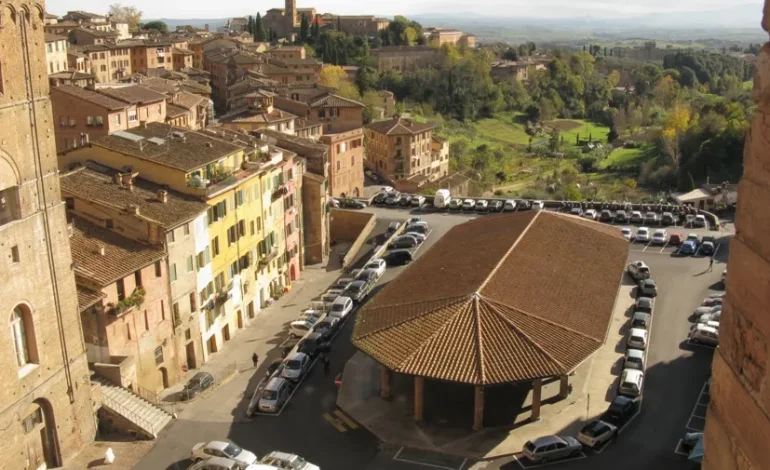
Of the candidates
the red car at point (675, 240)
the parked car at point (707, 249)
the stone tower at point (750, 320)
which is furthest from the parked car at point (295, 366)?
the stone tower at point (750, 320)

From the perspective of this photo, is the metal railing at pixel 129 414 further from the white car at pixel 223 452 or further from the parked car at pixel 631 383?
the parked car at pixel 631 383

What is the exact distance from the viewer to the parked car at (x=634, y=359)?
121 feet

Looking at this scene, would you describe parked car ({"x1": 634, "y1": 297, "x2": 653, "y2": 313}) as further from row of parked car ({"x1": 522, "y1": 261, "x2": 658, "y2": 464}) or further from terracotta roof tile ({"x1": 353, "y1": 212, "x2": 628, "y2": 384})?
terracotta roof tile ({"x1": 353, "y1": 212, "x2": 628, "y2": 384})

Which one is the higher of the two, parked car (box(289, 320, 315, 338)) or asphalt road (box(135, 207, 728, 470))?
asphalt road (box(135, 207, 728, 470))

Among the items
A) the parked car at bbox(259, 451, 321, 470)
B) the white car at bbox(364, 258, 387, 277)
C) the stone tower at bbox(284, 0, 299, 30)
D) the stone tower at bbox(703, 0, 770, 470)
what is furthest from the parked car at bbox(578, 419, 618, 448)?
the stone tower at bbox(284, 0, 299, 30)

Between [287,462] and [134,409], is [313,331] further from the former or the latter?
[287,462]

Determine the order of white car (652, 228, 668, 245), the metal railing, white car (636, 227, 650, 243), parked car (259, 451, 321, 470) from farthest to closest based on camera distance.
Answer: white car (636, 227, 650, 243) < white car (652, 228, 668, 245) < the metal railing < parked car (259, 451, 321, 470)

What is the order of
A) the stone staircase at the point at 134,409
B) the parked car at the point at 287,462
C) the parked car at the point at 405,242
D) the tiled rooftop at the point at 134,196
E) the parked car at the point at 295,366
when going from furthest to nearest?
the parked car at the point at 405,242 < the tiled rooftop at the point at 134,196 < the parked car at the point at 295,366 < the stone staircase at the point at 134,409 < the parked car at the point at 287,462

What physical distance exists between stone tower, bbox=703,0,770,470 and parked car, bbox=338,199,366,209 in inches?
2486

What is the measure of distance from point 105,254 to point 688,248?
36812 millimetres

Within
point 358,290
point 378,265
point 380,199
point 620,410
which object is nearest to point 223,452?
point 620,410

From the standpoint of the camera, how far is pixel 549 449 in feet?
99.9

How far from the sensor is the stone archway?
98.8 feet

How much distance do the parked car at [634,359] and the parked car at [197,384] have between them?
759 inches
